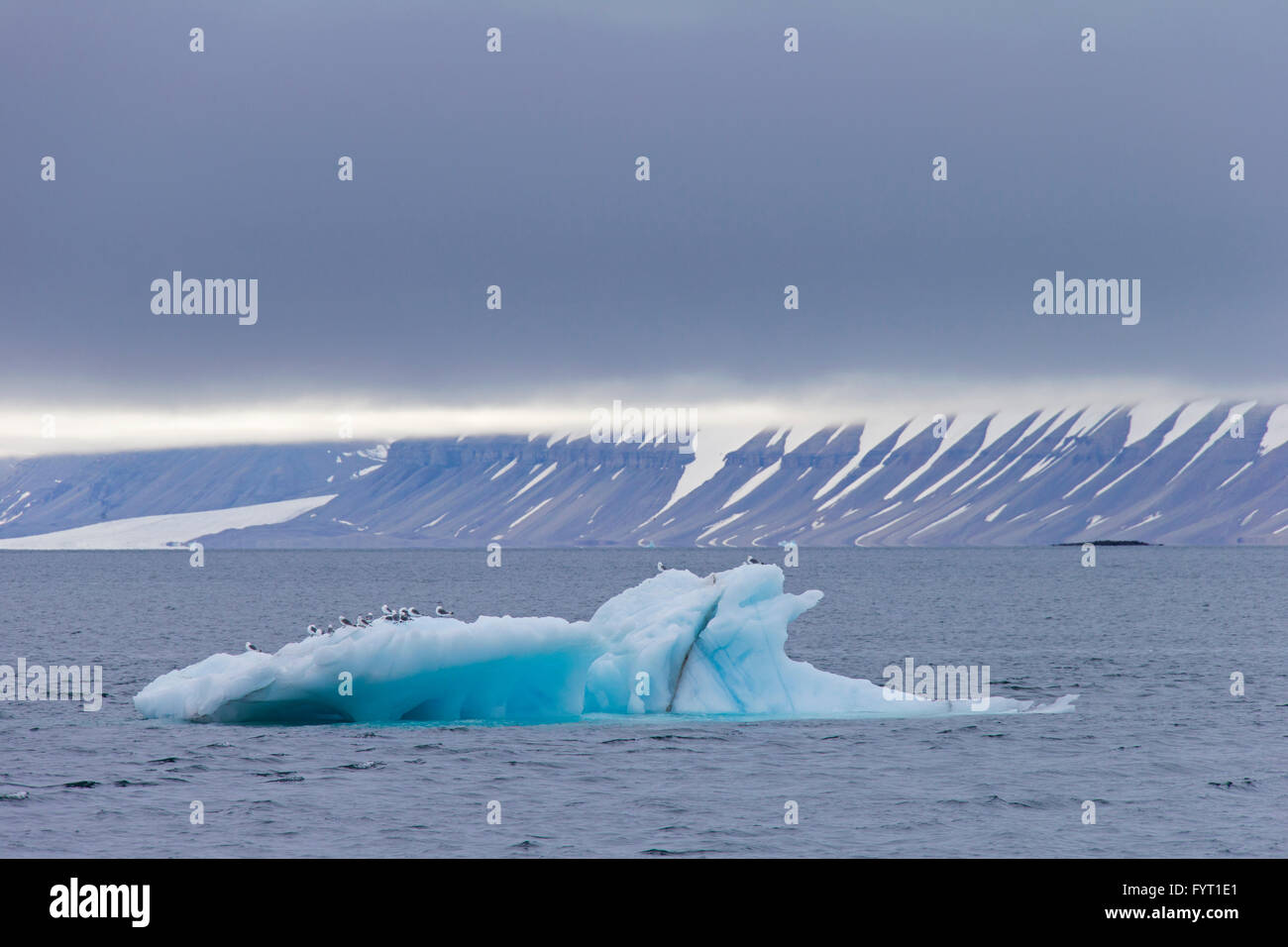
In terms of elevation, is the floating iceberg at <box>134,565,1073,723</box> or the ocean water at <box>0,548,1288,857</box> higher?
the floating iceberg at <box>134,565,1073,723</box>

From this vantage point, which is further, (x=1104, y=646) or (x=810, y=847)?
(x=1104, y=646)

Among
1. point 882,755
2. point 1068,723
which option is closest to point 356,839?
point 882,755

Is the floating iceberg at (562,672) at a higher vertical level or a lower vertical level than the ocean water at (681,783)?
higher

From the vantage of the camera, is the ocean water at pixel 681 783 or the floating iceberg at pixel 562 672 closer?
the ocean water at pixel 681 783

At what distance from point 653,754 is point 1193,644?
53.1 metres

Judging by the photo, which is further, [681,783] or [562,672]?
[562,672]

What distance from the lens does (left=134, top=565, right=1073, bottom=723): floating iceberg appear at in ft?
118

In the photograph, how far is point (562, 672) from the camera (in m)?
38.7

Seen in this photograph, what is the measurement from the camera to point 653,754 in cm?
3466

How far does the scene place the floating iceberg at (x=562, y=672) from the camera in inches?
1414

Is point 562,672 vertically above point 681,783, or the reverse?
point 562,672

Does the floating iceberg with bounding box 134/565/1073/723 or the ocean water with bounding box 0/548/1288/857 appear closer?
the ocean water with bounding box 0/548/1288/857
